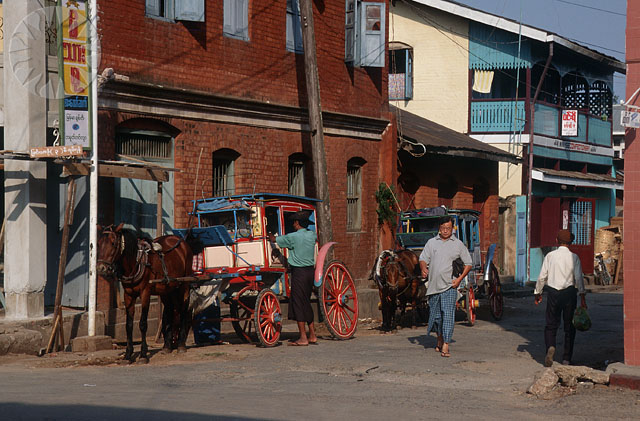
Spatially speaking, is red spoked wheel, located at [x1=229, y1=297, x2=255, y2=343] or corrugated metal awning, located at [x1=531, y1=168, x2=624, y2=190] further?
corrugated metal awning, located at [x1=531, y1=168, x2=624, y2=190]

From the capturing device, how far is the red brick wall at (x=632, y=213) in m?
10.7

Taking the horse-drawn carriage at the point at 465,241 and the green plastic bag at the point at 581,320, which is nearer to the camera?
the green plastic bag at the point at 581,320

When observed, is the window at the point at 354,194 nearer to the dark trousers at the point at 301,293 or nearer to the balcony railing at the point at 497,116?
the dark trousers at the point at 301,293

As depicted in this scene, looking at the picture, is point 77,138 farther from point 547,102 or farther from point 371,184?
point 547,102

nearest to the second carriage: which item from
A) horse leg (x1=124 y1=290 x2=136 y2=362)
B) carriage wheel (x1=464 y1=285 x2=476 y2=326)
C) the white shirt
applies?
horse leg (x1=124 y1=290 x2=136 y2=362)

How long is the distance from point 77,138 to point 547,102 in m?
23.0

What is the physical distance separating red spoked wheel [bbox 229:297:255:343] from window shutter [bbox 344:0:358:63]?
7389mm

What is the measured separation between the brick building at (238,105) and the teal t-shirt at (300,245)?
3075mm

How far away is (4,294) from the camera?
13.4 meters

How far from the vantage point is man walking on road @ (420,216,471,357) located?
41.3 feet

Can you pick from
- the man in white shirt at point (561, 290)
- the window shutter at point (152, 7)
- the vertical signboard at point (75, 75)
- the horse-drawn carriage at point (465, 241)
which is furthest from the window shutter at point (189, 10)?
the man in white shirt at point (561, 290)

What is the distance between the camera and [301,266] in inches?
529

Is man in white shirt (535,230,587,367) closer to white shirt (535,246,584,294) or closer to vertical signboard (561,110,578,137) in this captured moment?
white shirt (535,246,584,294)

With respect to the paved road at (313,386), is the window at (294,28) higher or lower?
higher
